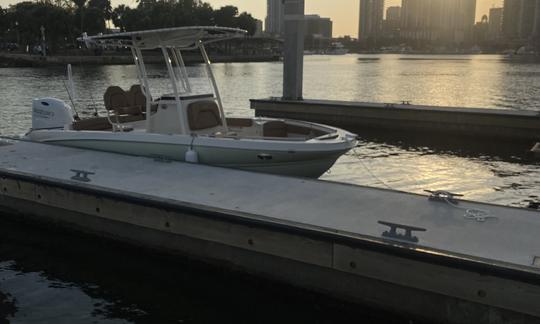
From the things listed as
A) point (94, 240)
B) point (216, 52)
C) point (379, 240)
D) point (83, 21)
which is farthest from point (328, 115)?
point (216, 52)

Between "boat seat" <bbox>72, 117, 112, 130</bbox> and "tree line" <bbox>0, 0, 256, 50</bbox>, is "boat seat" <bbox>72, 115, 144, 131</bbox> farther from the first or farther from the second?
"tree line" <bbox>0, 0, 256, 50</bbox>

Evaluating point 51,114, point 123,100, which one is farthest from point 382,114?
point 51,114

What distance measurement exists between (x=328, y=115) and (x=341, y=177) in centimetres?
944

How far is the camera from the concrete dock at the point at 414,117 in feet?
64.5

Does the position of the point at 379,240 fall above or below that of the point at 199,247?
above

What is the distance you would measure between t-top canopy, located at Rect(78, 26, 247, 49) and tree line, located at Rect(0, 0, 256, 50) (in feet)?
336

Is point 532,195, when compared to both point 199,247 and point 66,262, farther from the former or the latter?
point 66,262

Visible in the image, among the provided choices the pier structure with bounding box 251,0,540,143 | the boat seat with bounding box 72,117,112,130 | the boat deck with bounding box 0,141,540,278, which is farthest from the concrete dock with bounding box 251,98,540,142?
the boat deck with bounding box 0,141,540,278

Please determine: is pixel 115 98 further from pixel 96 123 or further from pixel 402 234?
pixel 402 234

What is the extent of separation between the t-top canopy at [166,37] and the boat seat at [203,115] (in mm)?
1395

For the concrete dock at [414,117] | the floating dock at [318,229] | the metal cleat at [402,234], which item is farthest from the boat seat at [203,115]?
the concrete dock at [414,117]

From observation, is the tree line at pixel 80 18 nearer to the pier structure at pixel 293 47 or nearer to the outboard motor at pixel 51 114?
the pier structure at pixel 293 47

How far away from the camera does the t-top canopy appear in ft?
33.8

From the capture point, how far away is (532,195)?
508 inches
